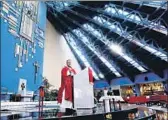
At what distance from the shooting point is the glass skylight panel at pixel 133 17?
8.44m

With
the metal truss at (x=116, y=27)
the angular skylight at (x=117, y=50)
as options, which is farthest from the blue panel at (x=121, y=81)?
the metal truss at (x=116, y=27)

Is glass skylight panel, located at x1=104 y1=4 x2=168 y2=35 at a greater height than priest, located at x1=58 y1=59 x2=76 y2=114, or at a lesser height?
greater

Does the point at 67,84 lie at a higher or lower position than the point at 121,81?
lower

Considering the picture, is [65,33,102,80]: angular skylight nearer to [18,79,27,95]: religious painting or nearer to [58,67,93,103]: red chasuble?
[18,79,27,95]: religious painting

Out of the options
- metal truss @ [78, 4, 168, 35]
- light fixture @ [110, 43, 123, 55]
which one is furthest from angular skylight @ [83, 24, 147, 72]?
metal truss @ [78, 4, 168, 35]

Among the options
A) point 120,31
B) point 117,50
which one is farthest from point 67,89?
point 117,50

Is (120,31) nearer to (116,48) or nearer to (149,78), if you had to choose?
(116,48)

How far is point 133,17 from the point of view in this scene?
28.7 ft

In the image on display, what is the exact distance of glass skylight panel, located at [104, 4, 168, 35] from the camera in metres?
8.44

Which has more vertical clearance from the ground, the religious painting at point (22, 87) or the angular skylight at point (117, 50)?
the angular skylight at point (117, 50)

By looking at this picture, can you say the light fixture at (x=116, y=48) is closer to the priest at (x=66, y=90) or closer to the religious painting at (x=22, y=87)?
the religious painting at (x=22, y=87)

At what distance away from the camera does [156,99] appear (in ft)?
27.2

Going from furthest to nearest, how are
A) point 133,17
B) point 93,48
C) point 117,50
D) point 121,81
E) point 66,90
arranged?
point 121,81
point 93,48
point 117,50
point 133,17
point 66,90

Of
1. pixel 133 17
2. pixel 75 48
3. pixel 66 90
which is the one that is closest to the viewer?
pixel 66 90
